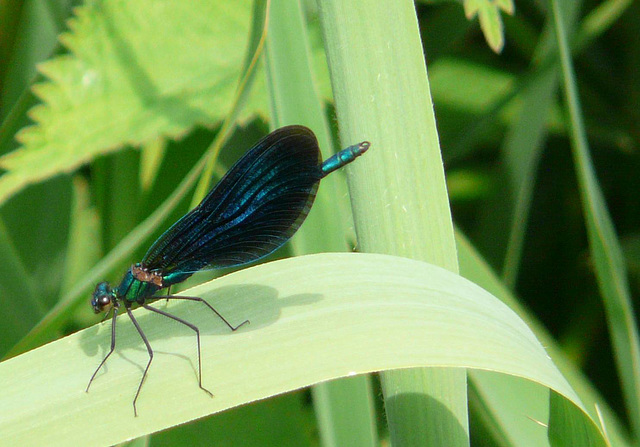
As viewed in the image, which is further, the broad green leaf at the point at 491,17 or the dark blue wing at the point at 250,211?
the broad green leaf at the point at 491,17

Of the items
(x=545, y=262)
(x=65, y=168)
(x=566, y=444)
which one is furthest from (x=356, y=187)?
(x=545, y=262)

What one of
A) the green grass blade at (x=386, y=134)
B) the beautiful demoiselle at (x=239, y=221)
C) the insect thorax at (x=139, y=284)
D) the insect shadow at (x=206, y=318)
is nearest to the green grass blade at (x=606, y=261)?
the green grass blade at (x=386, y=134)

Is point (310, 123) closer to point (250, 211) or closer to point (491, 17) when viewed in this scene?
point (250, 211)

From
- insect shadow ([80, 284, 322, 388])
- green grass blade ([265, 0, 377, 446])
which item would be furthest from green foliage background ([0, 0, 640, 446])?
insect shadow ([80, 284, 322, 388])

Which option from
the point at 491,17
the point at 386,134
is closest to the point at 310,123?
the point at 386,134

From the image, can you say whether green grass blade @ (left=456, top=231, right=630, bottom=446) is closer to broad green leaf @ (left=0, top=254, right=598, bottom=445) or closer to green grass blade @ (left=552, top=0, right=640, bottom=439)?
green grass blade @ (left=552, top=0, right=640, bottom=439)

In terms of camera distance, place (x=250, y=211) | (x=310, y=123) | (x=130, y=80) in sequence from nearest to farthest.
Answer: (x=310, y=123)
(x=250, y=211)
(x=130, y=80)

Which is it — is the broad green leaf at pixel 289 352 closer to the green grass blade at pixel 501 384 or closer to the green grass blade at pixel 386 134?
the green grass blade at pixel 386 134
